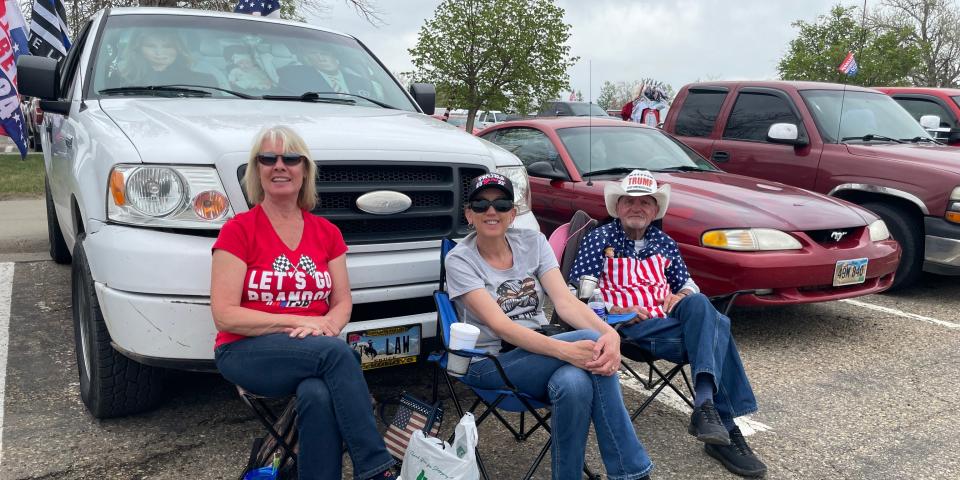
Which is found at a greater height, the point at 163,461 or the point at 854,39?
the point at 854,39

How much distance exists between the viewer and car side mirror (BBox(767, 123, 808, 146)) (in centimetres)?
639

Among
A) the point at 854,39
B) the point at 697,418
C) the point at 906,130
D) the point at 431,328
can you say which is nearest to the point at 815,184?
the point at 906,130

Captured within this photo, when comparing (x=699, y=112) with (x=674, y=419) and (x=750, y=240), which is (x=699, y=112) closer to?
(x=750, y=240)

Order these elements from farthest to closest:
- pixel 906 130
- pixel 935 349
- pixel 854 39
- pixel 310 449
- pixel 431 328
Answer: pixel 854 39
pixel 906 130
pixel 935 349
pixel 431 328
pixel 310 449

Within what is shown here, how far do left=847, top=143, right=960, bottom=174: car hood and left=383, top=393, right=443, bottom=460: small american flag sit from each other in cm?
496

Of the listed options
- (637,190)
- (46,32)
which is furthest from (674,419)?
(46,32)

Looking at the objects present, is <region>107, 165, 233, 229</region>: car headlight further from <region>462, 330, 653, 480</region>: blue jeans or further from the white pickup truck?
<region>462, 330, 653, 480</region>: blue jeans

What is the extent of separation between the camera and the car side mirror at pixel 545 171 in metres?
5.53

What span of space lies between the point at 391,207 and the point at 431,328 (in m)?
0.54

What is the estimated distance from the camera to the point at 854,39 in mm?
23500

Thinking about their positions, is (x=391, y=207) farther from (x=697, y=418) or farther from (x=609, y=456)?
(x=697, y=418)

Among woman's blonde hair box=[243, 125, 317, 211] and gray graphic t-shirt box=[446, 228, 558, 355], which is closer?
woman's blonde hair box=[243, 125, 317, 211]

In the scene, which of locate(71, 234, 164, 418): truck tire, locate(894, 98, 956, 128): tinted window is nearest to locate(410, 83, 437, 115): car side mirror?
locate(71, 234, 164, 418): truck tire

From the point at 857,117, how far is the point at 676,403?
4.32m
